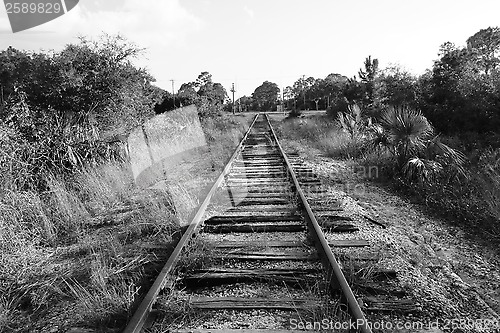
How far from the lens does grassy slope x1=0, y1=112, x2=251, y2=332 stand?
→ 321cm

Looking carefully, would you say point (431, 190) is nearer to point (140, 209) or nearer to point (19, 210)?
point (140, 209)

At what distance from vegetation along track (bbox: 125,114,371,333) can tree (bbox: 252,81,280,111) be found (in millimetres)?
93243

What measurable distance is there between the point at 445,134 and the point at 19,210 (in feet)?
45.3

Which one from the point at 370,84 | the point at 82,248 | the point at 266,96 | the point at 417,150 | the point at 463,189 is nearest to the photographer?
the point at 82,248

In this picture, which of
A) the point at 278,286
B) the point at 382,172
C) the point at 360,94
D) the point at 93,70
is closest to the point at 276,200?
the point at 278,286

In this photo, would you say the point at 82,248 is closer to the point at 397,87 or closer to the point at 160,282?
the point at 160,282

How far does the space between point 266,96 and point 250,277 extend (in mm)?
106382

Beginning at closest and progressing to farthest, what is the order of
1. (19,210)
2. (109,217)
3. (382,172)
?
(19,210) < (109,217) < (382,172)

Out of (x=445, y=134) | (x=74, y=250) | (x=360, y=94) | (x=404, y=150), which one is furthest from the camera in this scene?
(x=360, y=94)

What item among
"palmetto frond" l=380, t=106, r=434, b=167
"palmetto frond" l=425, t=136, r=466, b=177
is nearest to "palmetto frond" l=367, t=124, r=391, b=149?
"palmetto frond" l=380, t=106, r=434, b=167

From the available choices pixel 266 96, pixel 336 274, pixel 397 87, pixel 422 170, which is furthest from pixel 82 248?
pixel 266 96

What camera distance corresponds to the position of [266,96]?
108062 millimetres

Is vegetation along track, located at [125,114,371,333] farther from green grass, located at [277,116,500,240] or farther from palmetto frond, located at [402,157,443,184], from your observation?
palmetto frond, located at [402,157,443,184]

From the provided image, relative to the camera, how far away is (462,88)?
47.5 feet
